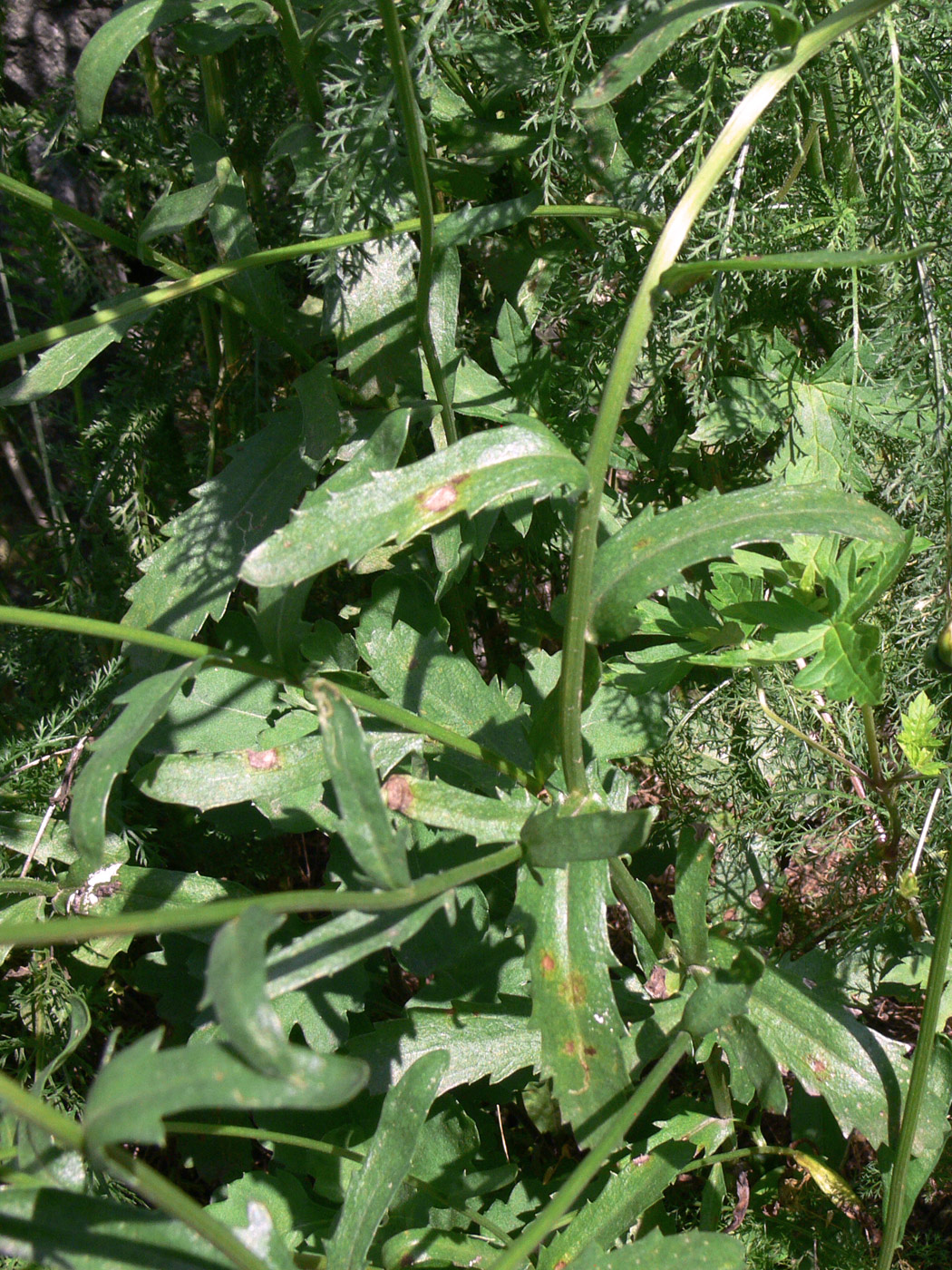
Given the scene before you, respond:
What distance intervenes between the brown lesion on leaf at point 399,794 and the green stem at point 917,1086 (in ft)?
1.92

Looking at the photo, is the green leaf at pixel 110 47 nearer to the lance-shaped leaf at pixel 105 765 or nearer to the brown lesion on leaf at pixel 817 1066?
the lance-shaped leaf at pixel 105 765

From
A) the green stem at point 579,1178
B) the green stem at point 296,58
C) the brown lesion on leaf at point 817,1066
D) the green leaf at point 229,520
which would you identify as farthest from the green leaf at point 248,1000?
the green stem at point 296,58

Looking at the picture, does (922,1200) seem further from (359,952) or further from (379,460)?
(379,460)

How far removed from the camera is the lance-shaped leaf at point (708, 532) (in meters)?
0.87

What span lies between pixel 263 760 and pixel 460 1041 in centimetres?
47

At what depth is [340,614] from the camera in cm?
147

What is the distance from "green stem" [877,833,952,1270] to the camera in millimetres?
1038

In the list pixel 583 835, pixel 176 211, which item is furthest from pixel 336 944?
pixel 176 211

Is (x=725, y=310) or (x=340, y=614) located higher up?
(x=725, y=310)

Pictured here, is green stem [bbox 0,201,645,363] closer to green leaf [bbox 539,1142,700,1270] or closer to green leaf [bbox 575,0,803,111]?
green leaf [bbox 575,0,803,111]

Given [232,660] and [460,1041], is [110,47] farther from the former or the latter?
[460,1041]

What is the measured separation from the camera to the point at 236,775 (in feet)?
3.21

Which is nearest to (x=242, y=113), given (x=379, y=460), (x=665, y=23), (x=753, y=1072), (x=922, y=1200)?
(x=379, y=460)

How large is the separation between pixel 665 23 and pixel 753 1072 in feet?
3.31
